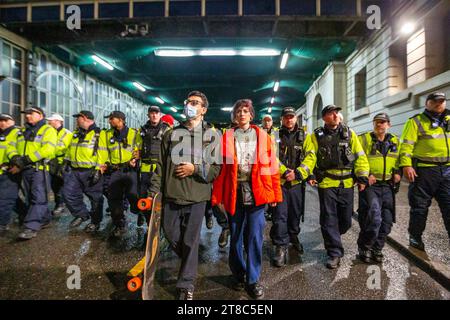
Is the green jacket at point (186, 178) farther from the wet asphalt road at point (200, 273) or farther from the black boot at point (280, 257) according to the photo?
the black boot at point (280, 257)

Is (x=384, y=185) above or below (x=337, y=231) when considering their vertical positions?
above

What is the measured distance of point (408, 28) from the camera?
8.75 meters

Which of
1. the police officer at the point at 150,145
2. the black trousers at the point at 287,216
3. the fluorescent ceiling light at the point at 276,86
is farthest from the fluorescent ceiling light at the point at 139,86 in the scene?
the black trousers at the point at 287,216

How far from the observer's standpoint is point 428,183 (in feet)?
11.7

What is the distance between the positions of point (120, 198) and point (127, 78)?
13580mm

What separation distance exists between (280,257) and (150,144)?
2.90m

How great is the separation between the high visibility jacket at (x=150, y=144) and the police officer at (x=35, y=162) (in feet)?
5.19

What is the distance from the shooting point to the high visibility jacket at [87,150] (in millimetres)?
4723

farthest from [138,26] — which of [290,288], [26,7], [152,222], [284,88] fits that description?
[284,88]

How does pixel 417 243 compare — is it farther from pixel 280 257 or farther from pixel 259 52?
pixel 259 52

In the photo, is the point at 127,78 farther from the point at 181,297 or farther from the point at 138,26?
the point at 181,297

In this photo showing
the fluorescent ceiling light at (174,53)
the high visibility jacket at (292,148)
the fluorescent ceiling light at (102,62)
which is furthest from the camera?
the fluorescent ceiling light at (102,62)

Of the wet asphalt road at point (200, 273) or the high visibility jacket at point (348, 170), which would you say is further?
the high visibility jacket at point (348, 170)
